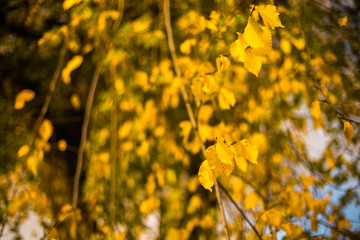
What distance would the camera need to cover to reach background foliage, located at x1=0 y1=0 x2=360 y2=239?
1884mm

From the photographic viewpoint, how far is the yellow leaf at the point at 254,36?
702mm

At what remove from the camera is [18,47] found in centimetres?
214

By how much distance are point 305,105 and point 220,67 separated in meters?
1.49

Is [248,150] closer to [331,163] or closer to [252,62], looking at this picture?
[252,62]

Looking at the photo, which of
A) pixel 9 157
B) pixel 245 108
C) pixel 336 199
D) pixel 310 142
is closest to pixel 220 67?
pixel 245 108

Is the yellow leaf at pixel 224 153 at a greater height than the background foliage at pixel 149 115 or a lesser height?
greater

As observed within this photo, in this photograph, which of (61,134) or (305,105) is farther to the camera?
(61,134)

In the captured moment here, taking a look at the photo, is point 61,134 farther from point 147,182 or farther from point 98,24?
point 98,24

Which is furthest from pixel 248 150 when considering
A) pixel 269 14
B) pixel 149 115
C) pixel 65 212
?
pixel 149 115

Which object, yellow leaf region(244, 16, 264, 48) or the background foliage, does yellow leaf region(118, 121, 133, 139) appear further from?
yellow leaf region(244, 16, 264, 48)

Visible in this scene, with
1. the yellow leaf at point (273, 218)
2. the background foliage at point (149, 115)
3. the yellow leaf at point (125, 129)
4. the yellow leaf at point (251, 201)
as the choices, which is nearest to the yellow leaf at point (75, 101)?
the background foliage at point (149, 115)

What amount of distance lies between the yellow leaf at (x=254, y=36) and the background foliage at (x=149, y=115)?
3.37 feet

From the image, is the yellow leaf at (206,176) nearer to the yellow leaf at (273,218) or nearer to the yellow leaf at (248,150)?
the yellow leaf at (248,150)

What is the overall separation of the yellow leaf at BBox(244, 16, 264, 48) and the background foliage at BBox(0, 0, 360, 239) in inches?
40.4
